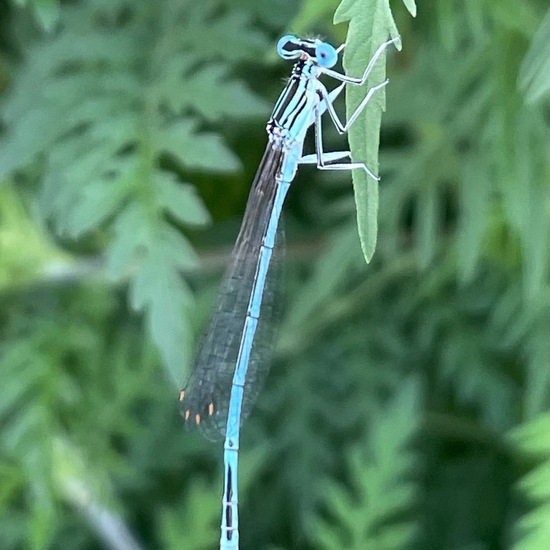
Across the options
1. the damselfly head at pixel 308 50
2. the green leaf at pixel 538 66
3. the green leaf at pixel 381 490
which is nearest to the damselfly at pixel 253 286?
the damselfly head at pixel 308 50

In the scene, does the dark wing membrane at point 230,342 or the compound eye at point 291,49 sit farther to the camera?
the dark wing membrane at point 230,342

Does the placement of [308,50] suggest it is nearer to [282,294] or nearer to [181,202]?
[181,202]

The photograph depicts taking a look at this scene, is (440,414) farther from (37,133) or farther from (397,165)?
(37,133)

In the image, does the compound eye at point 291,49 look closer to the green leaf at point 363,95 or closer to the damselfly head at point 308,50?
the damselfly head at point 308,50

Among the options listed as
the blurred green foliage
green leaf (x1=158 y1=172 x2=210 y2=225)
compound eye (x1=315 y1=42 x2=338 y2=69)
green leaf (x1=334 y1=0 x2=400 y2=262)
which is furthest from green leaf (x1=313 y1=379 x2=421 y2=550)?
green leaf (x1=334 y1=0 x2=400 y2=262)

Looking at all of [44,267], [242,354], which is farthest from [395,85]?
[44,267]

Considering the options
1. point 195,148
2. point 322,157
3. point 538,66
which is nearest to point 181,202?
point 195,148
